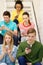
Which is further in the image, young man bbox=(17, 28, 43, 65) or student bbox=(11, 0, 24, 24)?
student bbox=(11, 0, 24, 24)

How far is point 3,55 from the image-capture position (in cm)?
351

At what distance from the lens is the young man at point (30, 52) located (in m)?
3.47

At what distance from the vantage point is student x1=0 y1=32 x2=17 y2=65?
3510 mm

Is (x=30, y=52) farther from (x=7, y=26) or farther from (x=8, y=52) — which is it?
(x=7, y=26)

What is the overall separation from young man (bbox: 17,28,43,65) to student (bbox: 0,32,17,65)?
3.3 inches

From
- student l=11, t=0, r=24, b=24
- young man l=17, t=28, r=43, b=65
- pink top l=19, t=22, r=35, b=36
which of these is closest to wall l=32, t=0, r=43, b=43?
student l=11, t=0, r=24, b=24

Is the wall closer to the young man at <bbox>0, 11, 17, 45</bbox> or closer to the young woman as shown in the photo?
the young woman

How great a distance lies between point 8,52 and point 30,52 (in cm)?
28

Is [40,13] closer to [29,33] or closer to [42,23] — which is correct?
[42,23]

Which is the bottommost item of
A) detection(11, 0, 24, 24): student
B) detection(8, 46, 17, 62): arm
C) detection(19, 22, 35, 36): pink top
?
detection(8, 46, 17, 62): arm

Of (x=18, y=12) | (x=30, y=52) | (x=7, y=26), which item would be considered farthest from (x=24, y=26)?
(x=30, y=52)

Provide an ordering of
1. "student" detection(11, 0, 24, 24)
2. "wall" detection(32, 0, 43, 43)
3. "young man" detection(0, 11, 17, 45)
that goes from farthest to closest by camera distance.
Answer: "wall" detection(32, 0, 43, 43), "student" detection(11, 0, 24, 24), "young man" detection(0, 11, 17, 45)

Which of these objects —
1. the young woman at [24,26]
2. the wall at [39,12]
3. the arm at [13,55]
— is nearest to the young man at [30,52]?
the arm at [13,55]

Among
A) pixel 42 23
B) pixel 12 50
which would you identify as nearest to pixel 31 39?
pixel 12 50
